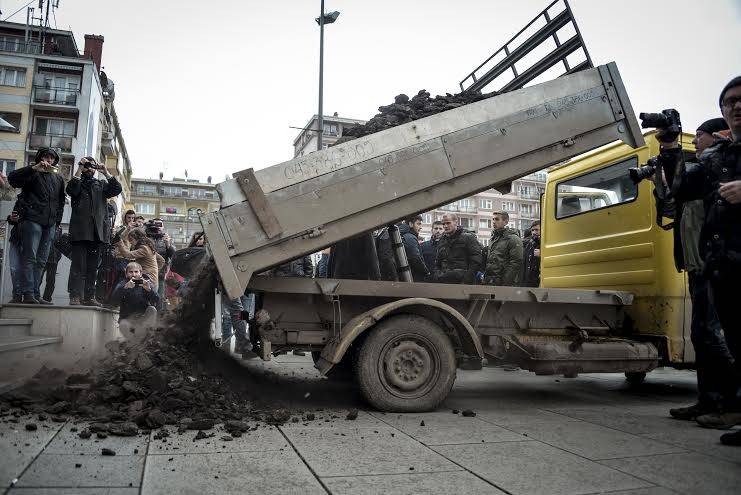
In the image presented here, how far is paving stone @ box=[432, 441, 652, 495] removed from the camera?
8.59 feet

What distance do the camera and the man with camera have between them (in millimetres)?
7107

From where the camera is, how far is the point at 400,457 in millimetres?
3061

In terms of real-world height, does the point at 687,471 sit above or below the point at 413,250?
below

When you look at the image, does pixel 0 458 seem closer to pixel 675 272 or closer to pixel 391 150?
pixel 391 150

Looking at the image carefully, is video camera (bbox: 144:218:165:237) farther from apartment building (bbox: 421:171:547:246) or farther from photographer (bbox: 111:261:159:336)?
apartment building (bbox: 421:171:547:246)

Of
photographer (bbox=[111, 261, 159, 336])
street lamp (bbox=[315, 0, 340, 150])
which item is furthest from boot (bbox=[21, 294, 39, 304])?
street lamp (bbox=[315, 0, 340, 150])

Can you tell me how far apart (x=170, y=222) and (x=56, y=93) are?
53669 millimetres

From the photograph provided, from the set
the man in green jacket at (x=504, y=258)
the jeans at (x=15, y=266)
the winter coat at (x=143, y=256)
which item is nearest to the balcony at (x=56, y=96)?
the winter coat at (x=143, y=256)

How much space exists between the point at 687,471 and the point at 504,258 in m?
4.64

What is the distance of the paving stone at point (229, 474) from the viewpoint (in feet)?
8.05

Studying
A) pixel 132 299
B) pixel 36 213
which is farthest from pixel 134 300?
pixel 36 213

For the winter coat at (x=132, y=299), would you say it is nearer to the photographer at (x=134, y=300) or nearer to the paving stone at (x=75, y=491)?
the photographer at (x=134, y=300)

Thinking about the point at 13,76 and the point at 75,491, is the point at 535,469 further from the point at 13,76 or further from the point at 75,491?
the point at 13,76

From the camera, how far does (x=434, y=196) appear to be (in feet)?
14.8
